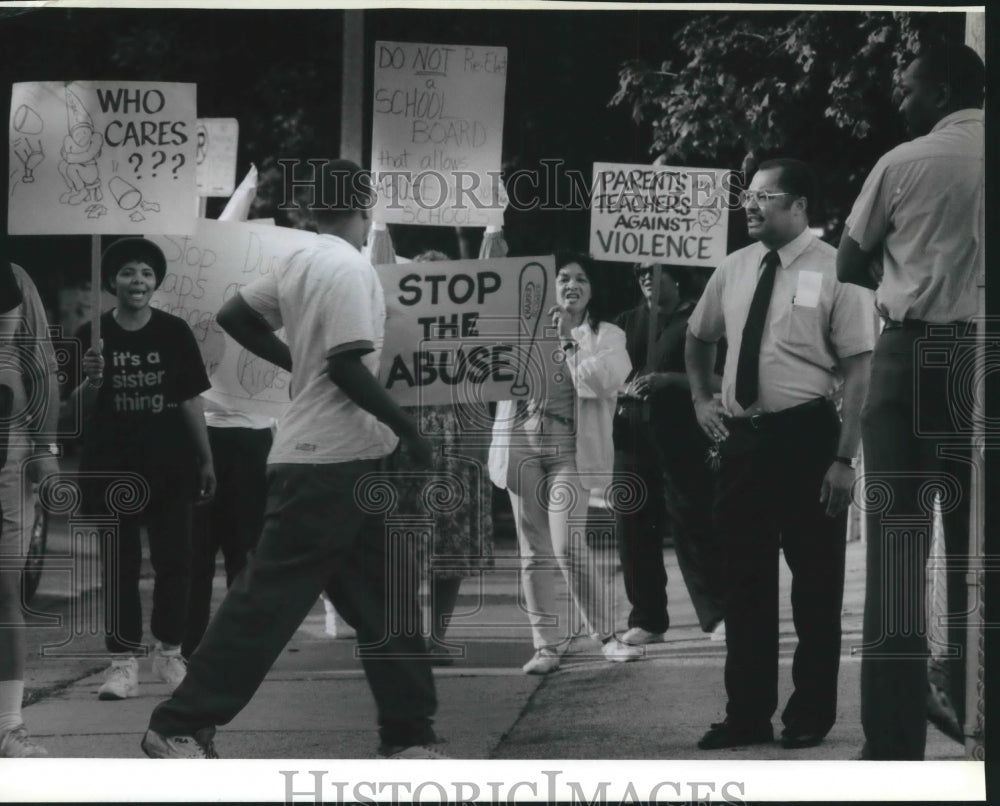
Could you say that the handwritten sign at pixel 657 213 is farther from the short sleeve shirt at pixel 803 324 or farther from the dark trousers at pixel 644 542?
the dark trousers at pixel 644 542

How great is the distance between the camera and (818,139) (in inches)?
A: 269

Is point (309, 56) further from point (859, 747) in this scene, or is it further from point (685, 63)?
point (859, 747)

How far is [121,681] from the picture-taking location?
727 centimetres

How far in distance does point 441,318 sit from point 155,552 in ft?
5.31

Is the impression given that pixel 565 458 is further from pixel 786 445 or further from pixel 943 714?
pixel 943 714

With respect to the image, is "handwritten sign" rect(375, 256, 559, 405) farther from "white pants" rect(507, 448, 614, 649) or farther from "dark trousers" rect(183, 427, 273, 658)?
"dark trousers" rect(183, 427, 273, 658)

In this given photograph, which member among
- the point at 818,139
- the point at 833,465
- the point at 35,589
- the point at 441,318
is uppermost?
the point at 818,139

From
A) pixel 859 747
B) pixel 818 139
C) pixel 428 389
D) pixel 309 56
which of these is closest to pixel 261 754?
pixel 428 389

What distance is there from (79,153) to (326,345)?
1181mm

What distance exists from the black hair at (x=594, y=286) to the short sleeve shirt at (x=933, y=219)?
1.00 m

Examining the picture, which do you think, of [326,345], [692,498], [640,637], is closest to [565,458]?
[692,498]

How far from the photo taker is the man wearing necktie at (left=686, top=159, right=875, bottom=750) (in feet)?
22.0

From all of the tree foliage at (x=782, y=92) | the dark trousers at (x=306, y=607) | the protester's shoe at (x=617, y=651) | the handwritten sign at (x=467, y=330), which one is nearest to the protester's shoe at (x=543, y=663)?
the protester's shoe at (x=617, y=651)

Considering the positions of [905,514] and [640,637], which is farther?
[640,637]
